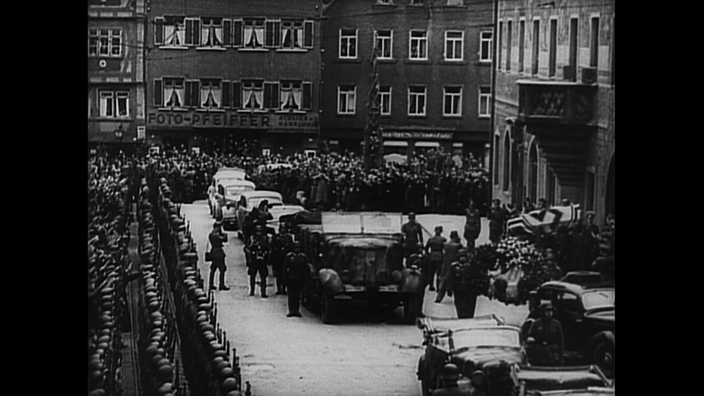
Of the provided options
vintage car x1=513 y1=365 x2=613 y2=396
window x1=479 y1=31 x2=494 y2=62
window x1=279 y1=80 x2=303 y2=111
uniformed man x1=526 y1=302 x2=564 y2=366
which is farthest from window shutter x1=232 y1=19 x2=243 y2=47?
vintage car x1=513 y1=365 x2=613 y2=396

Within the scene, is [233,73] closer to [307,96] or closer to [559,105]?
[307,96]

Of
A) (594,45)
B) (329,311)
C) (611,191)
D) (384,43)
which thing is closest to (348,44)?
(384,43)

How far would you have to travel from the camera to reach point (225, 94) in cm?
745

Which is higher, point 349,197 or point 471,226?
point 349,197

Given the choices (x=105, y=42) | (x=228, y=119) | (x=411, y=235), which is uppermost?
(x=105, y=42)

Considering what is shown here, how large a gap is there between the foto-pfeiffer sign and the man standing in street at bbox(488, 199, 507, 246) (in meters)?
1.00

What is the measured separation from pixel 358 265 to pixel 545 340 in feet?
3.39

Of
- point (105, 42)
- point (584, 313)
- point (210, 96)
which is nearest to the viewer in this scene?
point (105, 42)

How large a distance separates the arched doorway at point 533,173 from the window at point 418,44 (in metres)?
0.72

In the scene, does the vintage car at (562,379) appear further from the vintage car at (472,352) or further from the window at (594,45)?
the window at (594,45)

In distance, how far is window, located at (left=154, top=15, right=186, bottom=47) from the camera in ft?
24.2

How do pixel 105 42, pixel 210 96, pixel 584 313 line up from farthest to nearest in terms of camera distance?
1. pixel 584 313
2. pixel 210 96
3. pixel 105 42
